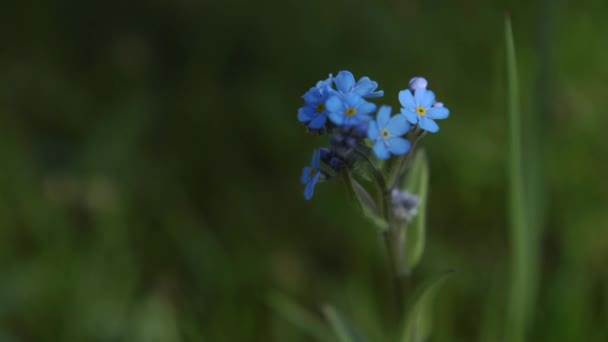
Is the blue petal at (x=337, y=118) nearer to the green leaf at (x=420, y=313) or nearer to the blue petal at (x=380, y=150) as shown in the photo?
the blue petal at (x=380, y=150)

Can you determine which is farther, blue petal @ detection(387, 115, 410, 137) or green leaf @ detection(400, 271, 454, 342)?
green leaf @ detection(400, 271, 454, 342)

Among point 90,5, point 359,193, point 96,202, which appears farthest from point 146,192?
point 359,193

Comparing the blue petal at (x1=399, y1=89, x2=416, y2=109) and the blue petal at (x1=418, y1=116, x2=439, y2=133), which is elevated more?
the blue petal at (x1=399, y1=89, x2=416, y2=109)

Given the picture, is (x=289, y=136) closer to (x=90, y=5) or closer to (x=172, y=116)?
(x=172, y=116)

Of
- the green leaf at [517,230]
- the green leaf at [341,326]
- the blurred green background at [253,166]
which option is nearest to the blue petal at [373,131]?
the green leaf at [517,230]

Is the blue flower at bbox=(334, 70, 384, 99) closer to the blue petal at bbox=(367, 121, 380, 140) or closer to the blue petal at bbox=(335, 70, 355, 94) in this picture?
the blue petal at bbox=(335, 70, 355, 94)

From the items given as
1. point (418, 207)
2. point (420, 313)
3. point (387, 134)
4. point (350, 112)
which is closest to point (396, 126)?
point (387, 134)

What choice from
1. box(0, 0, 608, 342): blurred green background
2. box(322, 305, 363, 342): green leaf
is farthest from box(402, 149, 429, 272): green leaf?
box(0, 0, 608, 342): blurred green background

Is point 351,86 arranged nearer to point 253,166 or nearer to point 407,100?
point 407,100
